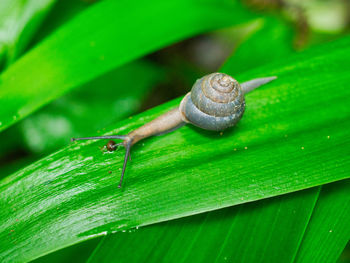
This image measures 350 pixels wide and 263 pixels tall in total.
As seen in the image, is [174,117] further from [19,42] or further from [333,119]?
[19,42]

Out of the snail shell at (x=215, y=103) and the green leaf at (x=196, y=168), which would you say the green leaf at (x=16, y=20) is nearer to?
the green leaf at (x=196, y=168)

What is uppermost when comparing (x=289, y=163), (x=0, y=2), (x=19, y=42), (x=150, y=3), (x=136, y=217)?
(x=0, y=2)

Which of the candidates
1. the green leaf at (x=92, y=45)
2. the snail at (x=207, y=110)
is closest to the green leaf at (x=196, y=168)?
A: the snail at (x=207, y=110)

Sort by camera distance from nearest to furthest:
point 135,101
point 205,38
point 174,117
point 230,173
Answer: point 230,173, point 174,117, point 135,101, point 205,38

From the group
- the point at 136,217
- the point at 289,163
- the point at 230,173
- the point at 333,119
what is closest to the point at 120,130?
the point at 136,217

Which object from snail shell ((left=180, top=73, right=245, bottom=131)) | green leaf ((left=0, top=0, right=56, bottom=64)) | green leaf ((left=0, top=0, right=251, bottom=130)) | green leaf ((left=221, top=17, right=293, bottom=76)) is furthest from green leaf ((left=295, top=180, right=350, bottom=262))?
green leaf ((left=0, top=0, right=56, bottom=64))

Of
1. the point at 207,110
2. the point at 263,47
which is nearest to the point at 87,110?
the point at 207,110
